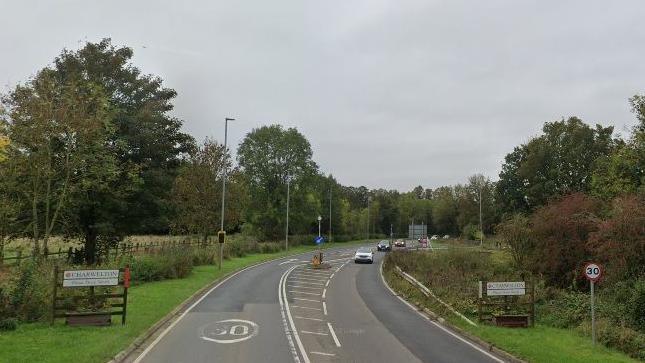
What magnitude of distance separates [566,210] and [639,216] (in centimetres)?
601

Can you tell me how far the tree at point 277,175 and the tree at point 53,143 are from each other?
A: 57.0 meters

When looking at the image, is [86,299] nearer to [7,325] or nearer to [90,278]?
[90,278]

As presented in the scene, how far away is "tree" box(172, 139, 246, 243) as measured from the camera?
51.1 meters

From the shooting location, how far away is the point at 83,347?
1397 centimetres

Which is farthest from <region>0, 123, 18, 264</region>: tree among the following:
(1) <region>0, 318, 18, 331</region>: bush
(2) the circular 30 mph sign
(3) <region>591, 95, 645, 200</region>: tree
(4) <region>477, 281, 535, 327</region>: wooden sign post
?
(3) <region>591, 95, 645, 200</region>: tree

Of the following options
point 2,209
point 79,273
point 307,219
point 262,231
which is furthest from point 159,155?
point 307,219

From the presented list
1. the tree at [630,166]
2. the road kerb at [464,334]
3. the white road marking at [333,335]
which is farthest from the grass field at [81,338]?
the tree at [630,166]

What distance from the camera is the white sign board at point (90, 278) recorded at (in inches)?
717

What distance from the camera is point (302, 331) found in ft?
60.4

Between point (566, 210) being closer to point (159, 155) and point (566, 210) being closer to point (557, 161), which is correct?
point (159, 155)

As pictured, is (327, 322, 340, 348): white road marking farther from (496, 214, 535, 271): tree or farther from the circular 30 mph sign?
(496, 214, 535, 271): tree

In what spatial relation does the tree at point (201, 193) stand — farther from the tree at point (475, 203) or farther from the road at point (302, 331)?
the tree at point (475, 203)

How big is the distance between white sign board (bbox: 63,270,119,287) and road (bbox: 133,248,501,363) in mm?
2639

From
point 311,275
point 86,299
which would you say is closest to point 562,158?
point 311,275
